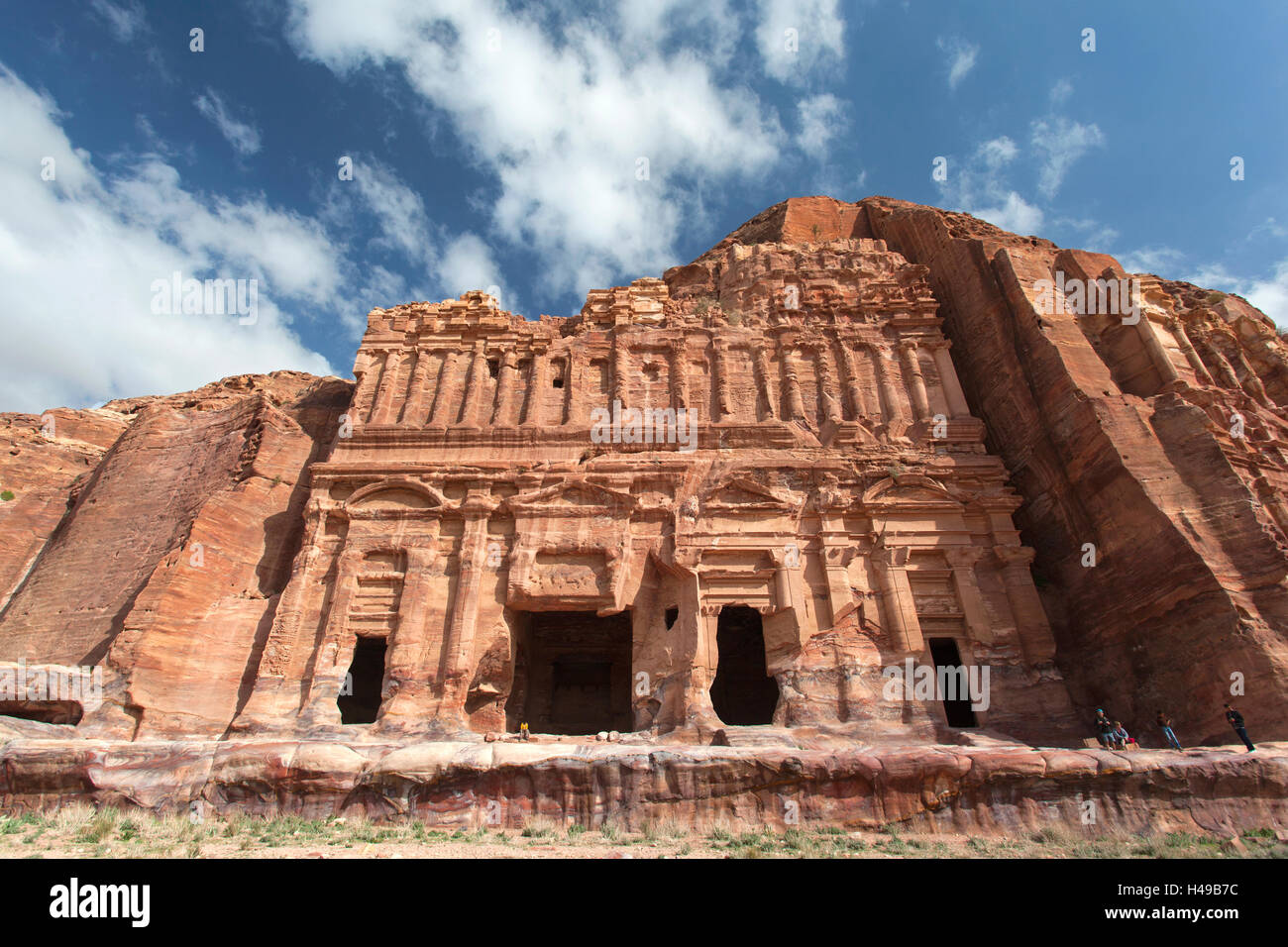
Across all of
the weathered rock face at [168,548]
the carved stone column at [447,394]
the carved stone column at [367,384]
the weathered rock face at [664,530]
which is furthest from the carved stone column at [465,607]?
the carved stone column at [367,384]

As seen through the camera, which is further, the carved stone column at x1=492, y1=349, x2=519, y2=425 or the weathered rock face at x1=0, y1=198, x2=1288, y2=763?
the carved stone column at x1=492, y1=349, x2=519, y2=425

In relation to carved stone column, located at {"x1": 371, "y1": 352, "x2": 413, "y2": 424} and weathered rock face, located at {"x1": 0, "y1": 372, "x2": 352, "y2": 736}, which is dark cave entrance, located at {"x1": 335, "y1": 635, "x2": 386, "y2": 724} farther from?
carved stone column, located at {"x1": 371, "y1": 352, "x2": 413, "y2": 424}

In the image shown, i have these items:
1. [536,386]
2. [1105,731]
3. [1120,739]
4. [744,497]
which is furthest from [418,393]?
[1120,739]

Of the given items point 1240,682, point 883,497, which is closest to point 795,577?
point 883,497

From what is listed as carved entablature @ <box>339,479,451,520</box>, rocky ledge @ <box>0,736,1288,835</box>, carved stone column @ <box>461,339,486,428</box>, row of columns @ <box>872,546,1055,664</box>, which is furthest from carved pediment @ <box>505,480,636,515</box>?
rocky ledge @ <box>0,736,1288,835</box>

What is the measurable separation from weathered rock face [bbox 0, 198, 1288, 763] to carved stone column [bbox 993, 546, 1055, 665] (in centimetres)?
8

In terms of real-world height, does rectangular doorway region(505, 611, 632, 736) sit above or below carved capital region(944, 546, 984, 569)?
below

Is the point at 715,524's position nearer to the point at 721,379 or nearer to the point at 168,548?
the point at 721,379

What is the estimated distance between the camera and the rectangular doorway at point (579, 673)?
2059cm

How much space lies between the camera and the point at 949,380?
20594mm

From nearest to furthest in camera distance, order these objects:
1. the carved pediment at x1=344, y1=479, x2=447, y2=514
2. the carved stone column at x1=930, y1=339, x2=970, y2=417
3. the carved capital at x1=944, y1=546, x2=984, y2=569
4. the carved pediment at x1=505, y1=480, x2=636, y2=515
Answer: the carved capital at x1=944, y1=546, x2=984, y2=569
the carved pediment at x1=505, y1=480, x2=636, y2=515
the carved pediment at x1=344, y1=479, x2=447, y2=514
the carved stone column at x1=930, y1=339, x2=970, y2=417

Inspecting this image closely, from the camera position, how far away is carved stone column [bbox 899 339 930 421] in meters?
20.1

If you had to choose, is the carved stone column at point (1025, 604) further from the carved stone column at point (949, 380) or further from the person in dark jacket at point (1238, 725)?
the carved stone column at point (949, 380)

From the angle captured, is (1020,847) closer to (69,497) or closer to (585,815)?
(585,815)
